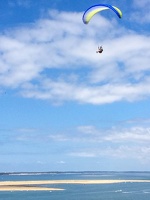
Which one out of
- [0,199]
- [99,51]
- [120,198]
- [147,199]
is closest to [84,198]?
[120,198]

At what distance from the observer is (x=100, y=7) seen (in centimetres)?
3055

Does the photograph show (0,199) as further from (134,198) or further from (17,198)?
(134,198)

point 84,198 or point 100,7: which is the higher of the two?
point 100,7

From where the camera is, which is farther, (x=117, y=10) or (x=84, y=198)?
(x=84, y=198)

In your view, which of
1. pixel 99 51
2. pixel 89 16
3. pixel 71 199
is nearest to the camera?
pixel 99 51

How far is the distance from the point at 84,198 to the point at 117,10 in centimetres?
3917

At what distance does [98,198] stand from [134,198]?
643 cm

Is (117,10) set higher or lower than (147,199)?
higher

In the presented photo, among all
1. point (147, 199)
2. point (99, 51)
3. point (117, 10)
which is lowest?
point (147, 199)

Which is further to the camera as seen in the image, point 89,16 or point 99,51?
point 89,16

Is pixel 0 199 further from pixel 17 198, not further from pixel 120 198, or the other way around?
pixel 120 198

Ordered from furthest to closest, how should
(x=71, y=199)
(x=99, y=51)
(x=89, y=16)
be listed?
(x=71, y=199)
(x=89, y=16)
(x=99, y=51)

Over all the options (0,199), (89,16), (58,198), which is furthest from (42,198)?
(89,16)

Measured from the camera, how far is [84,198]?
5956 cm
